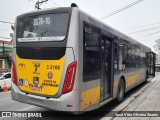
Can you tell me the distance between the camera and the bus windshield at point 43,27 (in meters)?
6.29

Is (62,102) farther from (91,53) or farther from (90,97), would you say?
(91,53)

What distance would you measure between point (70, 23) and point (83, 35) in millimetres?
483

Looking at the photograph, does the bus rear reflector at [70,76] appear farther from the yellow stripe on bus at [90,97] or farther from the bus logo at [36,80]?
the bus logo at [36,80]

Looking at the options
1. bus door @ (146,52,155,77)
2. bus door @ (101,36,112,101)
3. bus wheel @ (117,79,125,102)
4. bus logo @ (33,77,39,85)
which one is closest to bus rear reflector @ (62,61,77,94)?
bus logo @ (33,77,39,85)

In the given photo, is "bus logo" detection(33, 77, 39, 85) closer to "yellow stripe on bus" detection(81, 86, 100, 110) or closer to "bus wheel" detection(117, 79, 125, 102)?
"yellow stripe on bus" detection(81, 86, 100, 110)

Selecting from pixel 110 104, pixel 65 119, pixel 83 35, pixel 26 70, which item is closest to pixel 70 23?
pixel 83 35

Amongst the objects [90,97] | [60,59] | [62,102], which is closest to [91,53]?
[60,59]

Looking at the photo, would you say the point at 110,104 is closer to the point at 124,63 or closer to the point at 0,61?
the point at 124,63

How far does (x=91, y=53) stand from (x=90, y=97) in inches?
49.7

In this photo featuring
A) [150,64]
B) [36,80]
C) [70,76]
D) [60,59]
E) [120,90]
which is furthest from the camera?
[150,64]

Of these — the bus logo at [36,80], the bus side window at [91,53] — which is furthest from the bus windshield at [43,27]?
the bus logo at [36,80]

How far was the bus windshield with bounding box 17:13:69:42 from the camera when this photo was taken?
6291 mm

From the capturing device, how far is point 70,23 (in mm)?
6125

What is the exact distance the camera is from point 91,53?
6809 millimetres
